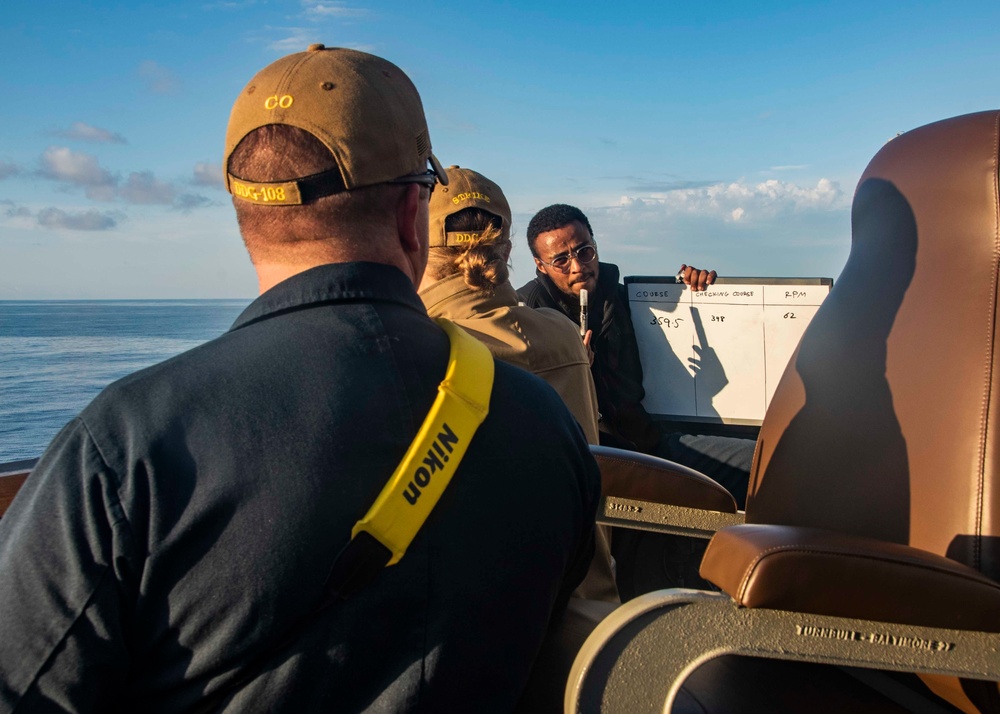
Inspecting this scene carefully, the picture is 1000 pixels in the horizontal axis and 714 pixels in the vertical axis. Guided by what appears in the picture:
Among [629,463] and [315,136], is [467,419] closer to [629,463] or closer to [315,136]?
[315,136]

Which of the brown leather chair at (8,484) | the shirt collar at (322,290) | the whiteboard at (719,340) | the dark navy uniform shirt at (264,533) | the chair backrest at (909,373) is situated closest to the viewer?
the dark navy uniform shirt at (264,533)

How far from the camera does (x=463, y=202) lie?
230 cm

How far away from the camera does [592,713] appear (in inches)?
46.3

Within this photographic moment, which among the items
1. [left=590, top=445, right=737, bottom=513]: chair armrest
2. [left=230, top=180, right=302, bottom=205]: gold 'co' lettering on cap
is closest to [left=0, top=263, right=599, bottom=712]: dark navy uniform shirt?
[left=230, top=180, right=302, bottom=205]: gold 'co' lettering on cap

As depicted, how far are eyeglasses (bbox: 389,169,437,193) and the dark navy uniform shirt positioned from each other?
0.15m

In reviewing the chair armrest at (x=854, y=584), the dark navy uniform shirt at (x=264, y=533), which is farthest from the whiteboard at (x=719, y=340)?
the dark navy uniform shirt at (x=264, y=533)

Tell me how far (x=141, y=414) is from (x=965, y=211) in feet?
5.16

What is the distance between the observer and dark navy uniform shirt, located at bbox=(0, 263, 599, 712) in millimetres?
870

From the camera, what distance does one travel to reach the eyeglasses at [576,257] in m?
3.67

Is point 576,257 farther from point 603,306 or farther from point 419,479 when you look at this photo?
point 419,479

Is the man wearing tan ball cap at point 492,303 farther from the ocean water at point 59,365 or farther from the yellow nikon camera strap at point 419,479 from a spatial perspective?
the yellow nikon camera strap at point 419,479

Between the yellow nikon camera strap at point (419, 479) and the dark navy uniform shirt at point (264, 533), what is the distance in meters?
0.02

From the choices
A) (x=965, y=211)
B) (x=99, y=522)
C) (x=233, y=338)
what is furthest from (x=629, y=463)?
(x=99, y=522)

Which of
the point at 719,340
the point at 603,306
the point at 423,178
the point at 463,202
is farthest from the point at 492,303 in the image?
the point at 719,340
